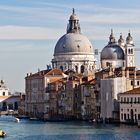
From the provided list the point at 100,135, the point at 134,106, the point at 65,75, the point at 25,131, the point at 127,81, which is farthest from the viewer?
the point at 65,75

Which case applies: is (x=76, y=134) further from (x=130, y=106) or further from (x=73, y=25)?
(x=73, y=25)

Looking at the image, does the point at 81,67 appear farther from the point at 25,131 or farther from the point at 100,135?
the point at 100,135

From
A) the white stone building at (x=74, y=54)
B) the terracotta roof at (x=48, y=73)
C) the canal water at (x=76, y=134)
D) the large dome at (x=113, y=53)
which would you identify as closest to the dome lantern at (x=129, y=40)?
the large dome at (x=113, y=53)

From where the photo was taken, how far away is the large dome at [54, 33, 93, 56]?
8219 cm

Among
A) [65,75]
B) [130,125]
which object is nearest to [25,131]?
[130,125]

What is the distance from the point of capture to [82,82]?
6106 centimetres

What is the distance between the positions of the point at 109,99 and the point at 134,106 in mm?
3318

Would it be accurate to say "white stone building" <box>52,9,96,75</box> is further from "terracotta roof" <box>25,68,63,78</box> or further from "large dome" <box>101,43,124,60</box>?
"terracotta roof" <box>25,68,63,78</box>

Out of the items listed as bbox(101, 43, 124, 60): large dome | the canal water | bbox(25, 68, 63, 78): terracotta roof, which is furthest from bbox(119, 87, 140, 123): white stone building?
bbox(101, 43, 124, 60): large dome

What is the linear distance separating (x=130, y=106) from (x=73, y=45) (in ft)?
111

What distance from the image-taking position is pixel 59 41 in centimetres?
8369

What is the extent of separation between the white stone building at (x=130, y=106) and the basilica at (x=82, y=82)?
0.06 metres

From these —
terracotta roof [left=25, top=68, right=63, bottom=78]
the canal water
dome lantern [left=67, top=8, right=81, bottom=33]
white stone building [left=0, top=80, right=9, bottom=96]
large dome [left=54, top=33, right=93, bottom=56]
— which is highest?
dome lantern [left=67, top=8, right=81, bottom=33]

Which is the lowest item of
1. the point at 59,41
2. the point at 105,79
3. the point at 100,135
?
the point at 100,135
